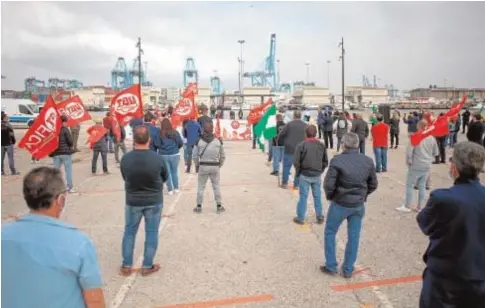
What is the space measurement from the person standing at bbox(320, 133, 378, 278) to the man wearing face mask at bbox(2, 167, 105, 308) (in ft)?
9.93

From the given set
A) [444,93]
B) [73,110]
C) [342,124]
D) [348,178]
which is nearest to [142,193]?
[348,178]

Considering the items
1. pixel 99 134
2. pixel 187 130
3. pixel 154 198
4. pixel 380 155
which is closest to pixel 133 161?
pixel 154 198

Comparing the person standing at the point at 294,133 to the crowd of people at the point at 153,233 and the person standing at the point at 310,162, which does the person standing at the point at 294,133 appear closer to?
the person standing at the point at 310,162

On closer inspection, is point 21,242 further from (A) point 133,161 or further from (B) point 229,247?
(B) point 229,247

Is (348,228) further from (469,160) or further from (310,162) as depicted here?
(469,160)

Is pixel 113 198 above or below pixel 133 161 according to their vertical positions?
below

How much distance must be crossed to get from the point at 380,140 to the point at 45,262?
10486 millimetres

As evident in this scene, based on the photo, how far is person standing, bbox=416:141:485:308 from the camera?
98.1 inches

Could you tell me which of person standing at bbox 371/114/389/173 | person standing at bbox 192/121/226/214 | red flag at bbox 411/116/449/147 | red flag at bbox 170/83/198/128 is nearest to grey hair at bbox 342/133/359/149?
person standing at bbox 192/121/226/214

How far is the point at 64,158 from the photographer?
28.7 feet

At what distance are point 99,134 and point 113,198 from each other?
3.49 metres

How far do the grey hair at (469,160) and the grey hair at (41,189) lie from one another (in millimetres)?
2585

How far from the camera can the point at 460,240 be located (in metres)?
2.53

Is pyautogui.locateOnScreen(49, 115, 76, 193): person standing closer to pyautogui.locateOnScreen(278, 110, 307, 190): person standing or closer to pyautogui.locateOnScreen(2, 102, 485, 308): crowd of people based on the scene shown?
pyautogui.locateOnScreen(2, 102, 485, 308): crowd of people
